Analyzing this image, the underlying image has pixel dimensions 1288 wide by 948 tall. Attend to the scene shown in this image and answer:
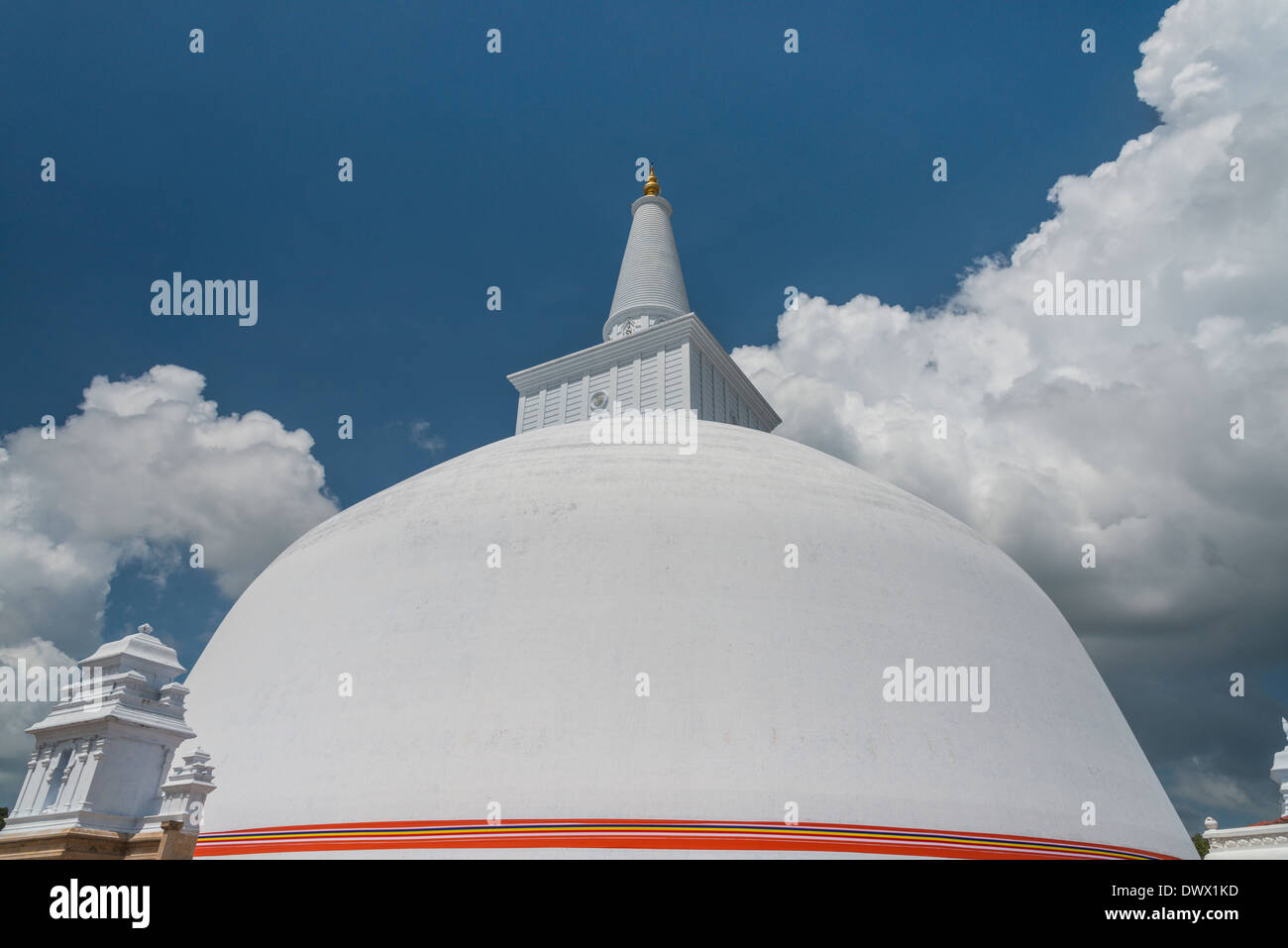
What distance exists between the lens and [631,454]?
15.2m

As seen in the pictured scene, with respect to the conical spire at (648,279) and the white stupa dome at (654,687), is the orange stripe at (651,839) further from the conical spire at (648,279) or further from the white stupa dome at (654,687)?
the conical spire at (648,279)

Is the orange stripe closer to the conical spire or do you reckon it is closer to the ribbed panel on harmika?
the conical spire

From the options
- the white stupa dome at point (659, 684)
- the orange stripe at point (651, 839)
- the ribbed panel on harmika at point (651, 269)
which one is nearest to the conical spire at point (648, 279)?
the ribbed panel on harmika at point (651, 269)

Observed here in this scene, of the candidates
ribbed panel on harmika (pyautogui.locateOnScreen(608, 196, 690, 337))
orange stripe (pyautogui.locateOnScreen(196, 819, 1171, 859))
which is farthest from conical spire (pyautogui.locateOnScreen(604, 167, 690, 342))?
orange stripe (pyautogui.locateOnScreen(196, 819, 1171, 859))

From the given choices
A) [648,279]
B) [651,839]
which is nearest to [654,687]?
[651,839]

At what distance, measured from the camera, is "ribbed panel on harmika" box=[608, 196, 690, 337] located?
88.6 ft

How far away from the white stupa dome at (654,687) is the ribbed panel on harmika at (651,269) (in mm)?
12546

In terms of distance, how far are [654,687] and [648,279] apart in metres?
18.4

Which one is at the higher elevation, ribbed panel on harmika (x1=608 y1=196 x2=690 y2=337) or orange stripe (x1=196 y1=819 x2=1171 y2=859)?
ribbed panel on harmika (x1=608 y1=196 x2=690 y2=337)

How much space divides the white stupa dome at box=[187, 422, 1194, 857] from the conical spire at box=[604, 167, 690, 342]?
12119 millimetres

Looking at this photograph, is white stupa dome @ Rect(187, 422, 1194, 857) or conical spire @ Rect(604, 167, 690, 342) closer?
white stupa dome @ Rect(187, 422, 1194, 857)
